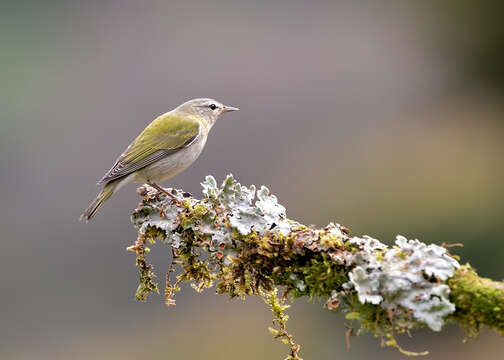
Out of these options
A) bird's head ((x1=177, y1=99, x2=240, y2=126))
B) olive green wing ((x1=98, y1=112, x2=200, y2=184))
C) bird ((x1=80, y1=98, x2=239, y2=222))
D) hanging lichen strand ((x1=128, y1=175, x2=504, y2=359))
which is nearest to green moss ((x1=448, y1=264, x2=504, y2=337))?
hanging lichen strand ((x1=128, y1=175, x2=504, y2=359))

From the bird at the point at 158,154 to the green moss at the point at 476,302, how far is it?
141 inches

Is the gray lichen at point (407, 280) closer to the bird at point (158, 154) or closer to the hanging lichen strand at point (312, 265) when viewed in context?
the hanging lichen strand at point (312, 265)

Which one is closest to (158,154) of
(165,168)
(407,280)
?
(165,168)

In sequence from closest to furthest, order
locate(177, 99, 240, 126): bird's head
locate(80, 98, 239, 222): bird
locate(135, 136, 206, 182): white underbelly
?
locate(80, 98, 239, 222): bird < locate(135, 136, 206, 182): white underbelly < locate(177, 99, 240, 126): bird's head

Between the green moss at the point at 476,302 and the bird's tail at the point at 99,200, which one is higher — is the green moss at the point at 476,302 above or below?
below

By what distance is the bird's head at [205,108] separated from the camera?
762 cm

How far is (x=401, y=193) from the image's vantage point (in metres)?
16.3

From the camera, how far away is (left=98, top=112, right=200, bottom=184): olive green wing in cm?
631

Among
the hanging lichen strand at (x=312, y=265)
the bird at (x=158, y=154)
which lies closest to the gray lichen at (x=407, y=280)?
the hanging lichen strand at (x=312, y=265)

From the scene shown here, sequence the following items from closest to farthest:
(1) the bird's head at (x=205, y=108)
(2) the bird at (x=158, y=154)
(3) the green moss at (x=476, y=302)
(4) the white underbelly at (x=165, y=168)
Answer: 1. (3) the green moss at (x=476, y=302)
2. (2) the bird at (x=158, y=154)
3. (4) the white underbelly at (x=165, y=168)
4. (1) the bird's head at (x=205, y=108)

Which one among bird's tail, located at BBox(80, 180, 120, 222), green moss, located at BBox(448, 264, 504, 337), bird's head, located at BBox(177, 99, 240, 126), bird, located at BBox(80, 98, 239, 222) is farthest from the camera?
bird's head, located at BBox(177, 99, 240, 126)

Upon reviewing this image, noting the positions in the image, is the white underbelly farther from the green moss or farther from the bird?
the green moss

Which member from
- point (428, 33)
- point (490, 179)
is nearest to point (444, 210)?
point (490, 179)

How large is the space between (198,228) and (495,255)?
11.9 meters
